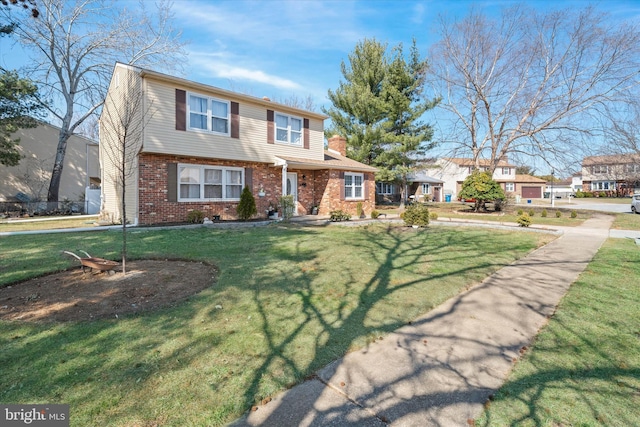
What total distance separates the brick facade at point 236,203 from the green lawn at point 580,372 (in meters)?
Result: 11.9

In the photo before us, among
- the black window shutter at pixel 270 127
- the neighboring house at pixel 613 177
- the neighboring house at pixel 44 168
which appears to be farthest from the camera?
the neighboring house at pixel 613 177

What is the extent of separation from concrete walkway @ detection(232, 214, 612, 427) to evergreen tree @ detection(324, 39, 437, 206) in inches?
779

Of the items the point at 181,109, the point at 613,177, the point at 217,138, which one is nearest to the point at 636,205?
the point at 217,138

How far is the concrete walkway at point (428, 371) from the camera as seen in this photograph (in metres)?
2.16

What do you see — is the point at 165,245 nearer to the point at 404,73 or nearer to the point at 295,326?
the point at 295,326

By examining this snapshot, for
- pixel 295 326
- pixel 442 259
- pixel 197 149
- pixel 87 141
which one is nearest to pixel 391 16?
pixel 197 149

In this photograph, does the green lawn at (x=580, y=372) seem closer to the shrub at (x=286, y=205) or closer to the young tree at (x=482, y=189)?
the shrub at (x=286, y=205)

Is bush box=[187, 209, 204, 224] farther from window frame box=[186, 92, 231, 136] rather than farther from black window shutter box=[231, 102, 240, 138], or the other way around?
black window shutter box=[231, 102, 240, 138]

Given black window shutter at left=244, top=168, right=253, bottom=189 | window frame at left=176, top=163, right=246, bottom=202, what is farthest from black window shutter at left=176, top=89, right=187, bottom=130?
black window shutter at left=244, top=168, right=253, bottom=189

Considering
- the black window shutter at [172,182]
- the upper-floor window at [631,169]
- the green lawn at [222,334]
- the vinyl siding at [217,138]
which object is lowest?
the green lawn at [222,334]

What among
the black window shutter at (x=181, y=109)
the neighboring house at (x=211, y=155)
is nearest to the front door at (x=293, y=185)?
the neighboring house at (x=211, y=155)

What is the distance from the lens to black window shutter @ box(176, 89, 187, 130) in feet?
38.9

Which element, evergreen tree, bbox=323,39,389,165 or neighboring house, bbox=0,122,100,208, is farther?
evergreen tree, bbox=323,39,389,165

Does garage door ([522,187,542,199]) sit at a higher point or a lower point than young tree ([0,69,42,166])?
lower
